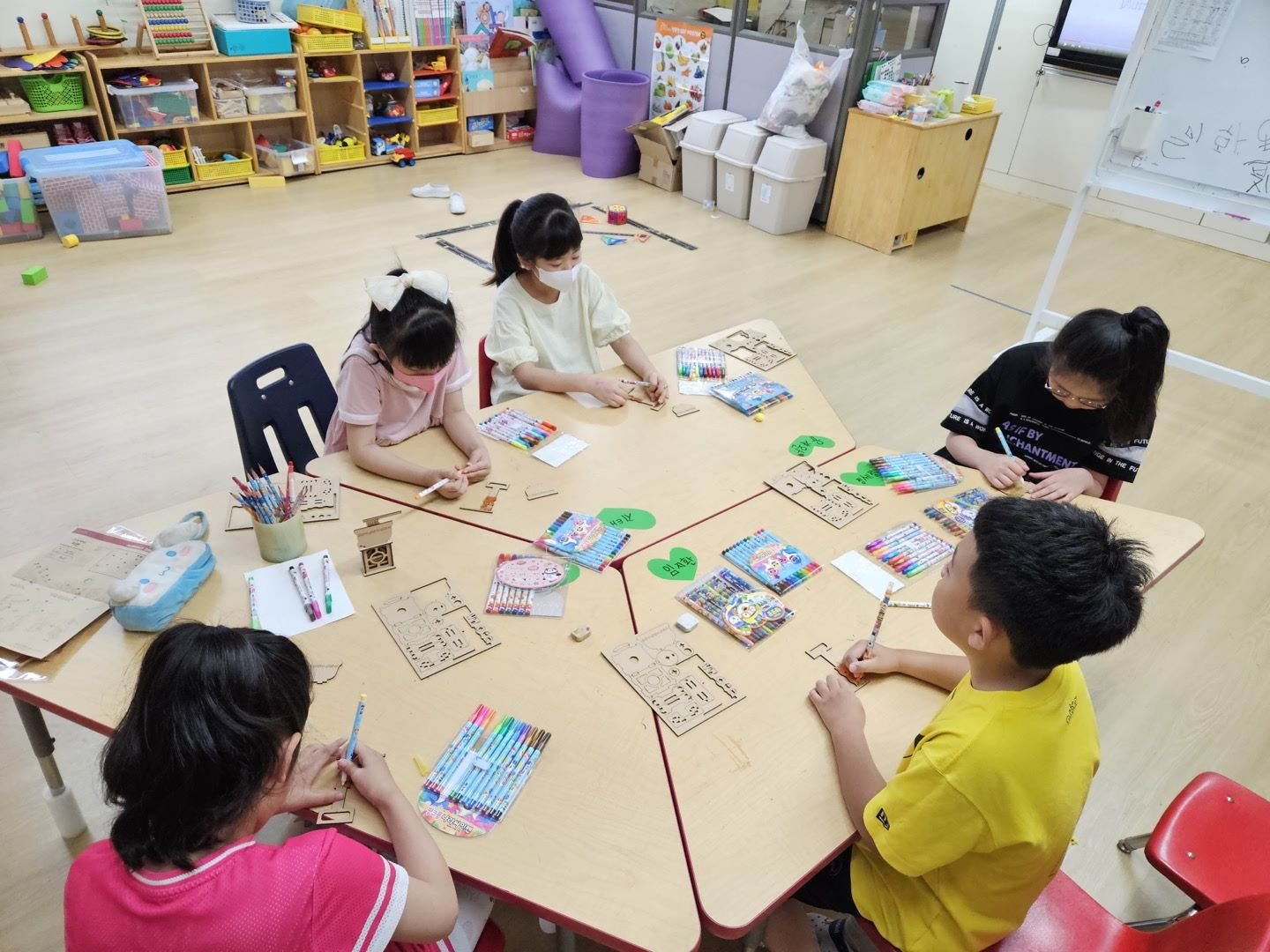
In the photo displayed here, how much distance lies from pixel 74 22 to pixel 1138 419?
18.5 ft

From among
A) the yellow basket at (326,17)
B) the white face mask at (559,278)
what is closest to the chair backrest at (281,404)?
the white face mask at (559,278)

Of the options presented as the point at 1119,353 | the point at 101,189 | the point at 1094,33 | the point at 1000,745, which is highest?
the point at 1094,33

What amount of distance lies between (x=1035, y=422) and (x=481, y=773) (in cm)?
165

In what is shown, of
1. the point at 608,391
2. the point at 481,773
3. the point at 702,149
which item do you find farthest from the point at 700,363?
the point at 702,149

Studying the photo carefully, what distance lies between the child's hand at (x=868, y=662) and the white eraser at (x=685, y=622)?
0.26m

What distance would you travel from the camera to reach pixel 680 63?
5.67 m

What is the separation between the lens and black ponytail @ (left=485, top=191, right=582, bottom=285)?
2092 mm

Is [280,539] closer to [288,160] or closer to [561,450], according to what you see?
[561,450]

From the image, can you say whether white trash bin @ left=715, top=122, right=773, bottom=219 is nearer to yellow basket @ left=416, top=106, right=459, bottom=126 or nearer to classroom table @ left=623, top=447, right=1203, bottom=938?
yellow basket @ left=416, top=106, right=459, bottom=126

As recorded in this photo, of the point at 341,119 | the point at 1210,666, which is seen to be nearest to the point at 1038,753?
the point at 1210,666

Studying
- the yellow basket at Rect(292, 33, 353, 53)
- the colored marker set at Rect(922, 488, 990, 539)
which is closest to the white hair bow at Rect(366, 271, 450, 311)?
the colored marker set at Rect(922, 488, 990, 539)

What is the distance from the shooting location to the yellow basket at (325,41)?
203 inches

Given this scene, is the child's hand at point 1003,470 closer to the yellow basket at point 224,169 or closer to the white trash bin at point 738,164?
the white trash bin at point 738,164

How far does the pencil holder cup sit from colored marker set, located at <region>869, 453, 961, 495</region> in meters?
1.28
